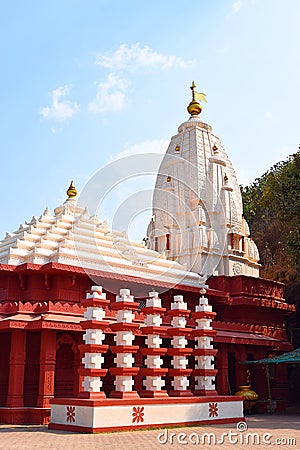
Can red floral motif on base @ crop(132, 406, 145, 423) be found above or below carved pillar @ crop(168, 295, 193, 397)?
below

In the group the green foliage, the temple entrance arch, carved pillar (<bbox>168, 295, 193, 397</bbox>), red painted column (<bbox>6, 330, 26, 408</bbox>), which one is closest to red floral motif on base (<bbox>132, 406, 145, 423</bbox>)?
carved pillar (<bbox>168, 295, 193, 397</bbox>)

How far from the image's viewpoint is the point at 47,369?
17.0m

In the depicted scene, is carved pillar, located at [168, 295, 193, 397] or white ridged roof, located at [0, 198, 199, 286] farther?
white ridged roof, located at [0, 198, 199, 286]

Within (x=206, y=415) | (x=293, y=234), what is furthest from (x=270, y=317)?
(x=206, y=415)

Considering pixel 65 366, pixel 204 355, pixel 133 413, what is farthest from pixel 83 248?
pixel 133 413

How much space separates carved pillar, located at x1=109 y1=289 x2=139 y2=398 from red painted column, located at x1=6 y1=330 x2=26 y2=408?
3.62 meters

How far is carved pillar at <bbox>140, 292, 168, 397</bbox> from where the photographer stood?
626 inches

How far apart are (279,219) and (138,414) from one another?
14618 millimetres

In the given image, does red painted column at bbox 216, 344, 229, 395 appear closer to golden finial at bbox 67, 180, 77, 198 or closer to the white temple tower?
the white temple tower

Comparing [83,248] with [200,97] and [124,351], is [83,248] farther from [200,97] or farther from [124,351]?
[200,97]

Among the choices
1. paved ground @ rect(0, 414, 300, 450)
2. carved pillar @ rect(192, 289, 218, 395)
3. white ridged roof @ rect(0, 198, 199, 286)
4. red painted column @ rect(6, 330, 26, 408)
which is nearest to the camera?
paved ground @ rect(0, 414, 300, 450)

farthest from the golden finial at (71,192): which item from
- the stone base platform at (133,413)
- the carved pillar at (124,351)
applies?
the stone base platform at (133,413)

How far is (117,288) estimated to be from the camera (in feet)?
70.9

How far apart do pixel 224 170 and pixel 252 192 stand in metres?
18.0
